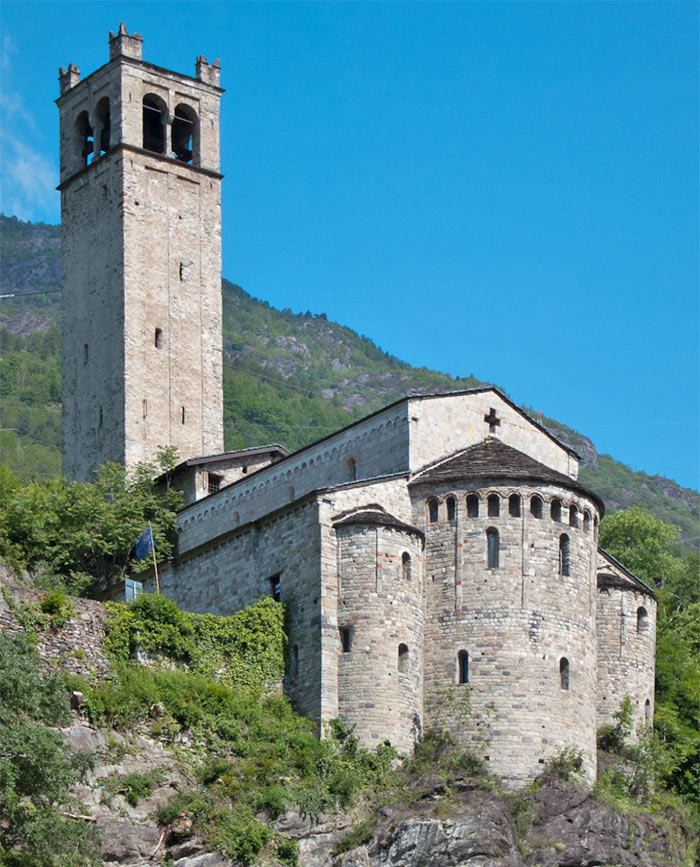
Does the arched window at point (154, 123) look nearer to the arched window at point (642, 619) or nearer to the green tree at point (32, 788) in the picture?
the arched window at point (642, 619)

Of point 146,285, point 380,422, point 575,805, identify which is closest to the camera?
point 575,805

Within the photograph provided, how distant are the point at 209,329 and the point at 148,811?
3389 cm

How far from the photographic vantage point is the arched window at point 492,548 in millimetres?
61453

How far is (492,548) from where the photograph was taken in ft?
202

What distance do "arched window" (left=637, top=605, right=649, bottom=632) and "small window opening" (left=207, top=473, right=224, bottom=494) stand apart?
17.4 meters

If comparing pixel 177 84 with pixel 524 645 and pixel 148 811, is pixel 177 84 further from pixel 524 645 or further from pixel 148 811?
pixel 148 811

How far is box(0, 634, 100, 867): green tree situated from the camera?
46219mm

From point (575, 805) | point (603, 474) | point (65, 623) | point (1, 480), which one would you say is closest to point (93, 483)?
point (1, 480)

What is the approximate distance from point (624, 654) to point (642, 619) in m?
1.74

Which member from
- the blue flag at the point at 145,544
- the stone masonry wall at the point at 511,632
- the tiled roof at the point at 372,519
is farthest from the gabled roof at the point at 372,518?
the blue flag at the point at 145,544

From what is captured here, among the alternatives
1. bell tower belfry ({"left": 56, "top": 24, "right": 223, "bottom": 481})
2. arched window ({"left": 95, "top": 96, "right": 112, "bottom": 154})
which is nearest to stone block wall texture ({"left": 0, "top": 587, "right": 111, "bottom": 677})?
bell tower belfry ({"left": 56, "top": 24, "right": 223, "bottom": 481})

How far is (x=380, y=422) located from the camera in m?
65.9

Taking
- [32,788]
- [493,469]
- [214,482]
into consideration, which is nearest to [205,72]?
[214,482]

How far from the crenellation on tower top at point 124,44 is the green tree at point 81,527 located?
20.1 meters
